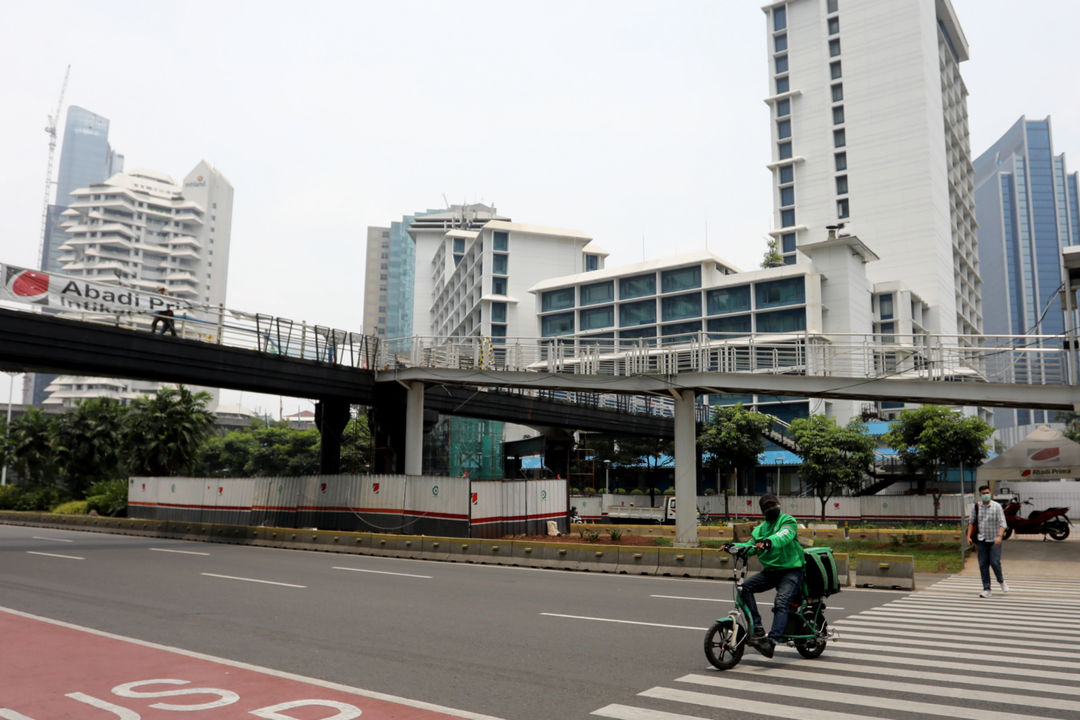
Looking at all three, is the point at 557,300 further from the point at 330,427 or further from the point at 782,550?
the point at 782,550

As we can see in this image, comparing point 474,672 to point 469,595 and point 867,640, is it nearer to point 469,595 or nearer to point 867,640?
point 867,640

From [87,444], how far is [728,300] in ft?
203

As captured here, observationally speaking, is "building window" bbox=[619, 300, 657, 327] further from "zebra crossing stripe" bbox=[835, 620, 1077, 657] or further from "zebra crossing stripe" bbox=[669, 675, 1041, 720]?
"zebra crossing stripe" bbox=[669, 675, 1041, 720]

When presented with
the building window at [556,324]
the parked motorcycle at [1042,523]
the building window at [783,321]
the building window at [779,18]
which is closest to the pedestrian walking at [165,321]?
the parked motorcycle at [1042,523]

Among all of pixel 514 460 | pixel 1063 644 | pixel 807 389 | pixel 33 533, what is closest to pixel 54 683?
pixel 1063 644

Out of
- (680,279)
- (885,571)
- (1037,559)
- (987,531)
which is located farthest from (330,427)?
(680,279)

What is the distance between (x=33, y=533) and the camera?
107ft

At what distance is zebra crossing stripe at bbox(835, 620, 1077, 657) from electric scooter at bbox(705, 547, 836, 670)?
176 cm

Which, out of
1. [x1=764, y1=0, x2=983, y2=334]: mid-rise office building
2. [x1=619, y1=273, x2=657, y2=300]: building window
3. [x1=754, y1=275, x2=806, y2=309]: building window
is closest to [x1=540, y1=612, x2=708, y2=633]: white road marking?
[x1=754, y1=275, x2=806, y2=309]: building window

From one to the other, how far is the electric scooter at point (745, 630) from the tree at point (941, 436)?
39.9 metres

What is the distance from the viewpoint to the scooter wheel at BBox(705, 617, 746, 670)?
789cm

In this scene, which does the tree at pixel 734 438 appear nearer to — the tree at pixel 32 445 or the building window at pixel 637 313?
the building window at pixel 637 313

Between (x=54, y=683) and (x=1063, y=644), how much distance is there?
11.3 metres

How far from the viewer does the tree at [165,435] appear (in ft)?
137
